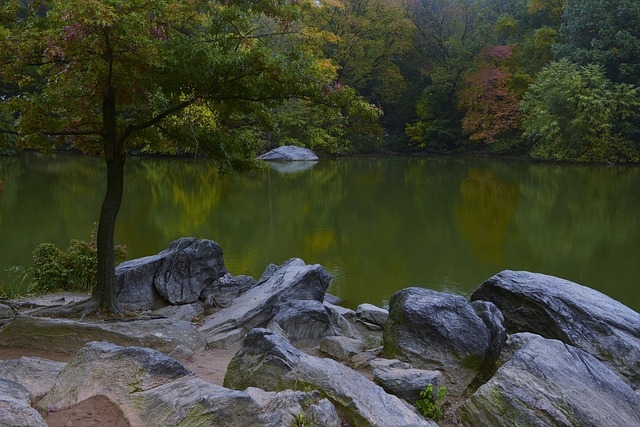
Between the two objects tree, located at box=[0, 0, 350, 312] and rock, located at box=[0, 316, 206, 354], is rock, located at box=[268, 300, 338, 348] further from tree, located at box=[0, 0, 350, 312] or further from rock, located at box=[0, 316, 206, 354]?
tree, located at box=[0, 0, 350, 312]

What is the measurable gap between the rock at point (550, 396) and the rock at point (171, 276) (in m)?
4.85

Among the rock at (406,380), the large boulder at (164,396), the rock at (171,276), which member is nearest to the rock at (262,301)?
the rock at (171,276)

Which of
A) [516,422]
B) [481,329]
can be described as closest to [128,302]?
[481,329]

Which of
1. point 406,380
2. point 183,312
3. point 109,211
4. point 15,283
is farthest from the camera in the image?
point 15,283

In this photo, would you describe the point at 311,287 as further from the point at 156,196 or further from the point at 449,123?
the point at 449,123

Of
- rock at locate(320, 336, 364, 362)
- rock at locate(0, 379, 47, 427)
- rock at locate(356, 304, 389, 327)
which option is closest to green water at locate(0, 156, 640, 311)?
rock at locate(356, 304, 389, 327)

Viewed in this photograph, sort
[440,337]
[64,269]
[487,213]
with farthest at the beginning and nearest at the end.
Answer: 1. [487,213]
2. [64,269]
3. [440,337]

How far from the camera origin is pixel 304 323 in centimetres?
599

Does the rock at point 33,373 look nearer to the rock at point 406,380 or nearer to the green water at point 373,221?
the rock at point 406,380

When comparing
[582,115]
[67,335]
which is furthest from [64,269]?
[582,115]

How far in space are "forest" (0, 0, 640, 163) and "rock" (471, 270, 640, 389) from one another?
2.50 metres

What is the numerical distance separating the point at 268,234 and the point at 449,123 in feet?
88.6

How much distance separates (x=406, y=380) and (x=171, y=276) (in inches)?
184

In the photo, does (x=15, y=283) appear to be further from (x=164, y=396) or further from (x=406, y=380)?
(x=406, y=380)
